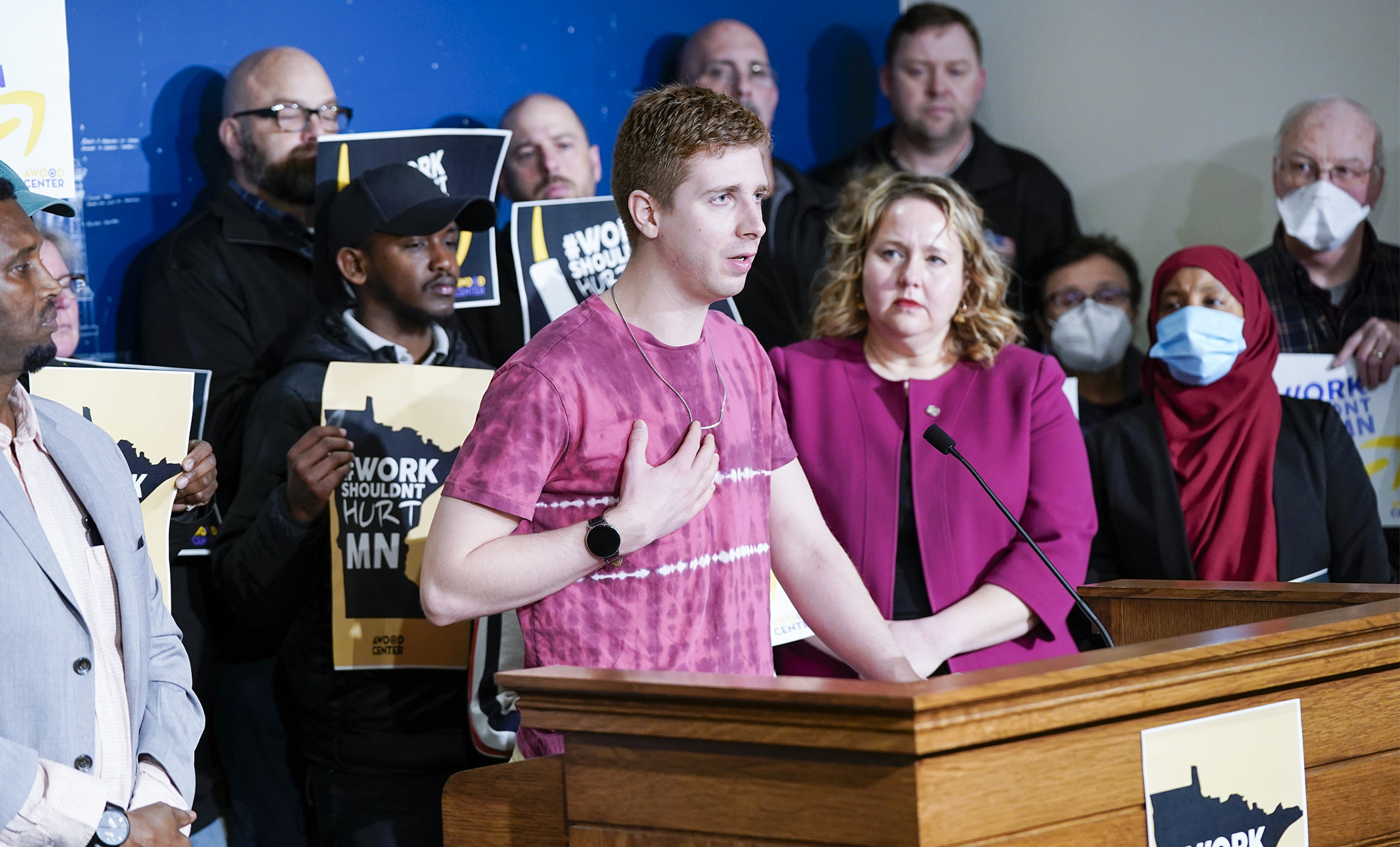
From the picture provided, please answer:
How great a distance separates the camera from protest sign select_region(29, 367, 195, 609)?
241 centimetres

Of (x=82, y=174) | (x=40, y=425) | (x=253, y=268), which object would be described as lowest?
(x=40, y=425)

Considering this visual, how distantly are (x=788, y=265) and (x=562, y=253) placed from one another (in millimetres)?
1174

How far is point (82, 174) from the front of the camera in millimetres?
3061

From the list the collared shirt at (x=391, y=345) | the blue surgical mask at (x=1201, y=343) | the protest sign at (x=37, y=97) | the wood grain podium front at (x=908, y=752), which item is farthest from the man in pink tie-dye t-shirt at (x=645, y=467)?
the blue surgical mask at (x=1201, y=343)

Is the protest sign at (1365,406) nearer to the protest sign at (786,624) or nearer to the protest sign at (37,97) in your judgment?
the protest sign at (786,624)

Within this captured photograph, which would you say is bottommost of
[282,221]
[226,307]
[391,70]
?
[226,307]

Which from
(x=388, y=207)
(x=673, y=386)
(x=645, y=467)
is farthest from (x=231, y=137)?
(x=645, y=467)

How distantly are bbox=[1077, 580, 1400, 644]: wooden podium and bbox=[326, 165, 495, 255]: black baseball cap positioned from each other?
1.61 meters

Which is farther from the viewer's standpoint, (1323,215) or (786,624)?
(1323,215)

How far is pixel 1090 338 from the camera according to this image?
163 inches

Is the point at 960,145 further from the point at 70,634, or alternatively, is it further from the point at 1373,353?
the point at 70,634

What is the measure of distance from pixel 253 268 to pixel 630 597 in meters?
1.73

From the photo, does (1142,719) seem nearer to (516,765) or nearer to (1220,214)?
(516,765)

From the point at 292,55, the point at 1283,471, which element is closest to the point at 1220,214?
the point at 1283,471
